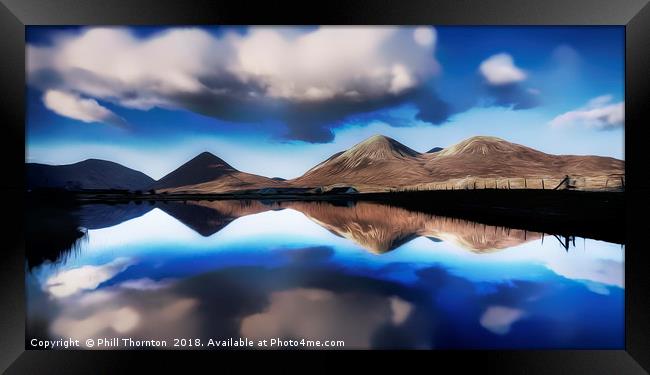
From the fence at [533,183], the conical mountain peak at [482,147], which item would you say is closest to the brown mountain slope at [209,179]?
the fence at [533,183]

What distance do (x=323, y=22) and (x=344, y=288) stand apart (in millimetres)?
1904

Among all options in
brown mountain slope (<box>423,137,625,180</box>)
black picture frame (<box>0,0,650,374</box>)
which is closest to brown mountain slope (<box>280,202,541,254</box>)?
brown mountain slope (<box>423,137,625,180</box>)

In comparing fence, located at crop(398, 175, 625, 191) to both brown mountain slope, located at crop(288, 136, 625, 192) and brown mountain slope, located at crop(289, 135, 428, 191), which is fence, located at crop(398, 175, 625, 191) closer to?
brown mountain slope, located at crop(288, 136, 625, 192)

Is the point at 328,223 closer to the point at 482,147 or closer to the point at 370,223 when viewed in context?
the point at 370,223

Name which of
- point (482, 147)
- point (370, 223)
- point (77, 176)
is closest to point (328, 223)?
point (370, 223)

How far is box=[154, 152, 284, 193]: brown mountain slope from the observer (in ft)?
5.93

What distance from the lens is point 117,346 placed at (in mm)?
1778

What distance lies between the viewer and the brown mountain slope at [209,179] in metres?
1.81

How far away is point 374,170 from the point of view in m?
1.78

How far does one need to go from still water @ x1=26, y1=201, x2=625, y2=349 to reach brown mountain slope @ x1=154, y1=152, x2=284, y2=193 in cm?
29

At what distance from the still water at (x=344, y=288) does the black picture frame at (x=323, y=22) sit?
84 mm

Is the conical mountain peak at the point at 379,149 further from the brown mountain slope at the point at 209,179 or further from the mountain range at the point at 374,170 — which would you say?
the brown mountain slope at the point at 209,179

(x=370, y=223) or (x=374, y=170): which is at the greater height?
(x=374, y=170)

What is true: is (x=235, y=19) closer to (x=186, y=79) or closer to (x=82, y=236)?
(x=186, y=79)
